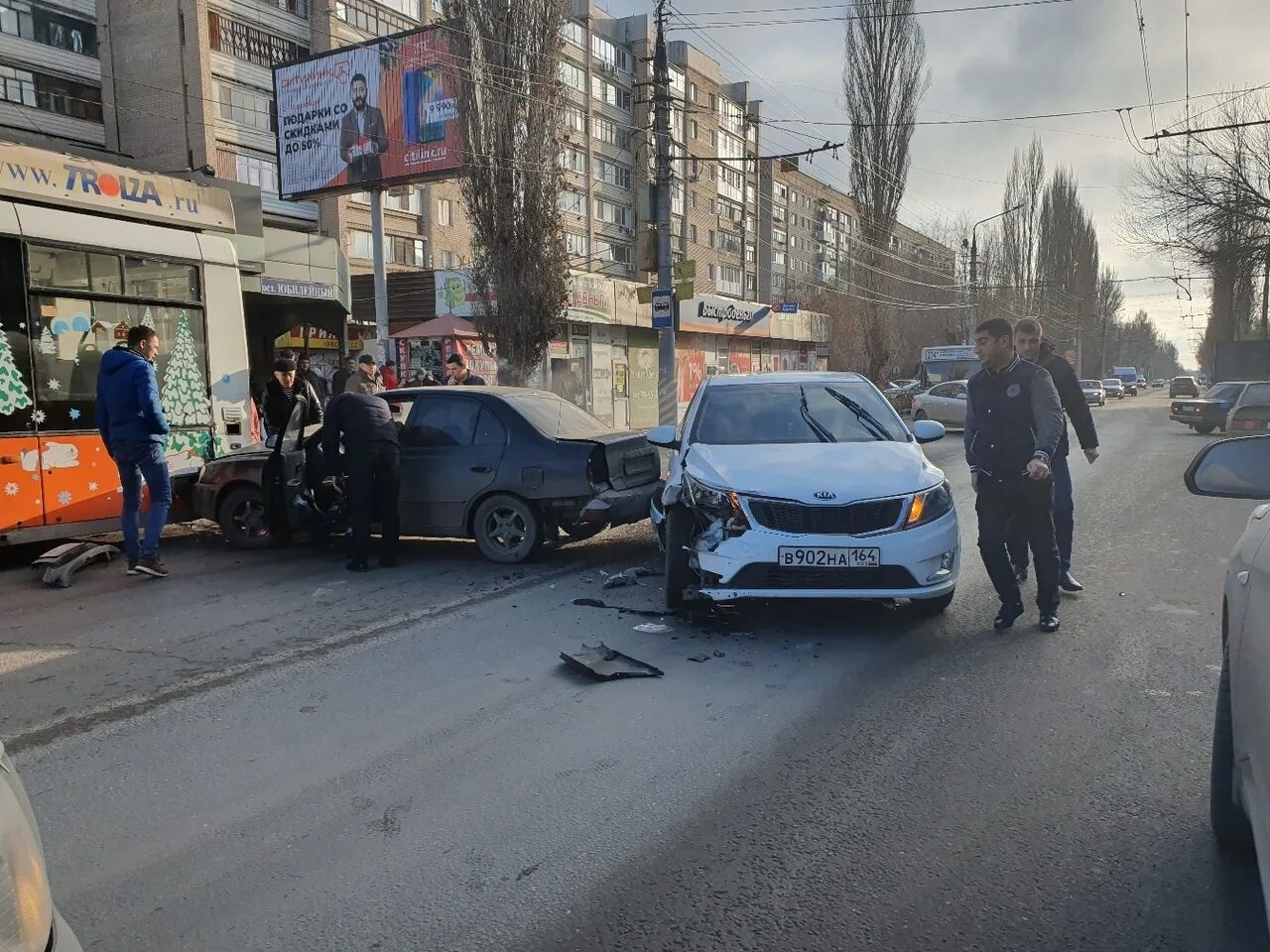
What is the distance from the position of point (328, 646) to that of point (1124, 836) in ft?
13.9

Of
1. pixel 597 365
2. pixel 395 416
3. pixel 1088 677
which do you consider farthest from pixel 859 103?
pixel 1088 677

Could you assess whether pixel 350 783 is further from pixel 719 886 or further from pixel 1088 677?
pixel 1088 677

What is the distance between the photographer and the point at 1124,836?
3111 mm

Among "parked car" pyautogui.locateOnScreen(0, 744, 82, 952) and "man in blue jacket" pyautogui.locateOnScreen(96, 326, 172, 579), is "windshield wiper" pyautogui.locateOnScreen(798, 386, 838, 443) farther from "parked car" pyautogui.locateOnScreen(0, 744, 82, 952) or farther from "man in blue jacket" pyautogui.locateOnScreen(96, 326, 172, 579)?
"parked car" pyautogui.locateOnScreen(0, 744, 82, 952)

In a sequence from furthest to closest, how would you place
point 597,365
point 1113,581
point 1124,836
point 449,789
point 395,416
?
point 597,365 < point 395,416 < point 1113,581 < point 449,789 < point 1124,836

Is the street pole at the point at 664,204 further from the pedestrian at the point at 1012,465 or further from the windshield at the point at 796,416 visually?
the pedestrian at the point at 1012,465

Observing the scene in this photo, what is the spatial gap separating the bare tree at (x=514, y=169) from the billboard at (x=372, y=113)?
543 mm

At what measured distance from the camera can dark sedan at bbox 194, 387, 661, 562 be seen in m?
7.84

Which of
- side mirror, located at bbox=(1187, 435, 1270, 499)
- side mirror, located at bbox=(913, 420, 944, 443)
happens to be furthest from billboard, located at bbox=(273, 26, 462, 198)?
side mirror, located at bbox=(1187, 435, 1270, 499)

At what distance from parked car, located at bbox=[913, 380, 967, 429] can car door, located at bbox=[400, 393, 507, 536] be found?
2005cm

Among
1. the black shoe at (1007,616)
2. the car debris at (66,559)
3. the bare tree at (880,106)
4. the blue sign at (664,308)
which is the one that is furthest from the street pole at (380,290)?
the bare tree at (880,106)

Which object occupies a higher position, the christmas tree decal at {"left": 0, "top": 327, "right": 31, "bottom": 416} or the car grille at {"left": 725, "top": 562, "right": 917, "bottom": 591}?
the christmas tree decal at {"left": 0, "top": 327, "right": 31, "bottom": 416}

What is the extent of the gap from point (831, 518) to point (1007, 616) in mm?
1300

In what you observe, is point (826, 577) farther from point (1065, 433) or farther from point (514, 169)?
point (514, 169)
